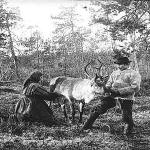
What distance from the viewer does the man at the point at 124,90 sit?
7.48 meters

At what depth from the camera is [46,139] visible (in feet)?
23.7

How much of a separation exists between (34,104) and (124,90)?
8.89ft

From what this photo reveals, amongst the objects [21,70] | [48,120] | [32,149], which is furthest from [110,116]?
[21,70]

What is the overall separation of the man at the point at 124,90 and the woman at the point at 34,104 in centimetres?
150

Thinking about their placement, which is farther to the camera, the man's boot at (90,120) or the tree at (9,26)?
the tree at (9,26)

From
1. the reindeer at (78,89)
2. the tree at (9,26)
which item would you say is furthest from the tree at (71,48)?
the reindeer at (78,89)

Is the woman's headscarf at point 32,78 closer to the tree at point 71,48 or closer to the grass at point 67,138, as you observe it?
the grass at point 67,138

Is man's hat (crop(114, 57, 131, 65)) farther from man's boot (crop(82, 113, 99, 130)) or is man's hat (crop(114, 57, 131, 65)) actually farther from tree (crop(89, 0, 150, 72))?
tree (crop(89, 0, 150, 72))

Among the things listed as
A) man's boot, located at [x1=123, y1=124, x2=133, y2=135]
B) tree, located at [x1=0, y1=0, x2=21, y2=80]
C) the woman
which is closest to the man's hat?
man's boot, located at [x1=123, y1=124, x2=133, y2=135]

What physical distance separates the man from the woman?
4.94 ft

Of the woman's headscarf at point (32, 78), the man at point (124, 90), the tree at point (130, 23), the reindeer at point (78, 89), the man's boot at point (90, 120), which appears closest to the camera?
the man at point (124, 90)

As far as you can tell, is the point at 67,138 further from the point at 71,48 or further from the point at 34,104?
the point at 71,48

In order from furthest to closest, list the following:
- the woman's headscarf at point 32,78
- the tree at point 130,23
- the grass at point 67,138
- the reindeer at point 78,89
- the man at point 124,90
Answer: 1. the tree at point 130,23
2. the reindeer at point 78,89
3. the woman's headscarf at point 32,78
4. the man at point 124,90
5. the grass at point 67,138

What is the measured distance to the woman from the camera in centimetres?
871
